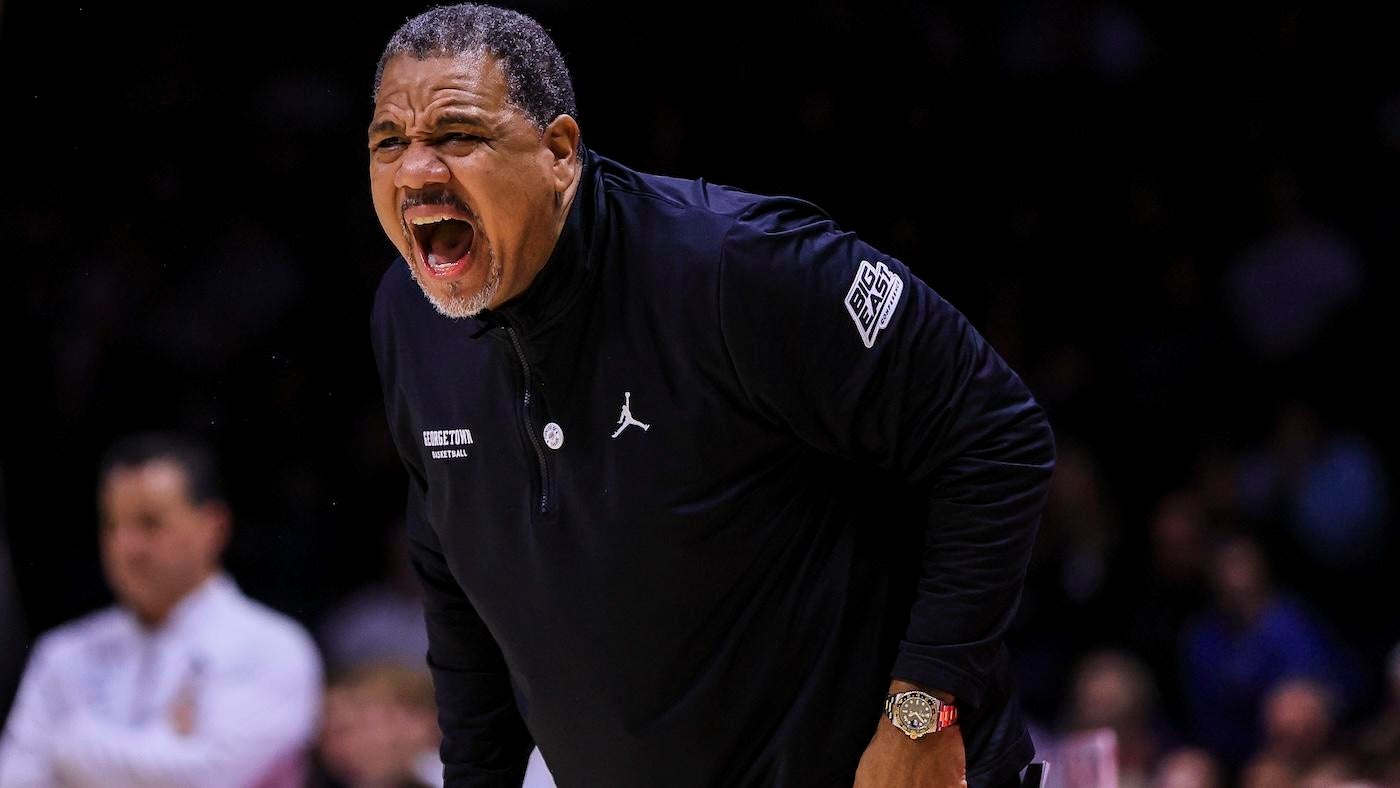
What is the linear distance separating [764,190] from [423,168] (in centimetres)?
400

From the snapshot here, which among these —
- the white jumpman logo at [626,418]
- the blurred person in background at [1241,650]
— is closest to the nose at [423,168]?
the white jumpman logo at [626,418]

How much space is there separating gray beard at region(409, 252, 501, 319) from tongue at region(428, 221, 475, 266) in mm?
33

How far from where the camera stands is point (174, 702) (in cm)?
414

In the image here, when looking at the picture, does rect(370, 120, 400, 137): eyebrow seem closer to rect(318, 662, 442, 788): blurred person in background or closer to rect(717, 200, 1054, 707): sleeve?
rect(717, 200, 1054, 707): sleeve

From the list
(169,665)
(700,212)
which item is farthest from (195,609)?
(700,212)

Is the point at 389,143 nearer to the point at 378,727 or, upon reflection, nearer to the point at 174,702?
the point at 378,727

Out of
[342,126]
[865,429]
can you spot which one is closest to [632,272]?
[865,429]

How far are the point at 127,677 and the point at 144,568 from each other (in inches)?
10.1

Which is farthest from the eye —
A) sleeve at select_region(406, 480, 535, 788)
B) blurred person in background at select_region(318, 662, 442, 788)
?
blurred person in background at select_region(318, 662, 442, 788)

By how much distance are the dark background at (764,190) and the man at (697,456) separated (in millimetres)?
3517

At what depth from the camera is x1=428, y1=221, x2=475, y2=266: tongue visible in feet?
7.07

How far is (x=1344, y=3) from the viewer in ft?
20.8

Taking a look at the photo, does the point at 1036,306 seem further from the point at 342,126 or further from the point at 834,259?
the point at 834,259

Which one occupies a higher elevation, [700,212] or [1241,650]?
[700,212]
